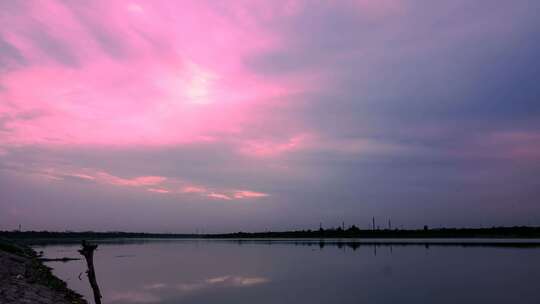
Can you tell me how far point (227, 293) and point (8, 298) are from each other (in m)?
14.5

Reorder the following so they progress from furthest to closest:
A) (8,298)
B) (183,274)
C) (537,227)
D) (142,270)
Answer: (537,227), (142,270), (183,274), (8,298)

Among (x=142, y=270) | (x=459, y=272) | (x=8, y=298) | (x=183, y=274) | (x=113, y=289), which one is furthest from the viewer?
(x=142, y=270)

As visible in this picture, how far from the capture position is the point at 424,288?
111ft

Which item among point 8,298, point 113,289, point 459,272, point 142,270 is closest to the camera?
point 8,298

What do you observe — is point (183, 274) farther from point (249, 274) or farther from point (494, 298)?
point (494, 298)

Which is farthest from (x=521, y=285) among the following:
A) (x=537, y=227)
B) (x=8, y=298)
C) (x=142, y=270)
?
(x=537, y=227)

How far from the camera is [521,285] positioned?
114ft

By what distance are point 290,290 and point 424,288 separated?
32.3 feet

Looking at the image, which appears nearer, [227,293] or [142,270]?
[227,293]

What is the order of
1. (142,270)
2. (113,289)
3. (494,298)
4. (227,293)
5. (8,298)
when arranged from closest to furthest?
(8,298) → (494,298) → (227,293) → (113,289) → (142,270)

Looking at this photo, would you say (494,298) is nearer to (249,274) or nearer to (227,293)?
(227,293)

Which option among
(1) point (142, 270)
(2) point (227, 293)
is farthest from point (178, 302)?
(1) point (142, 270)

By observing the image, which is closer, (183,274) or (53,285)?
(53,285)

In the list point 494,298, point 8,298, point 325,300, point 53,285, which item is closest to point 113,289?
point 53,285
